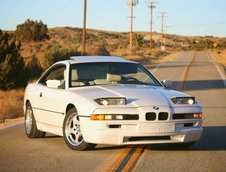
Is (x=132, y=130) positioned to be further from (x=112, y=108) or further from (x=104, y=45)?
(x=104, y=45)

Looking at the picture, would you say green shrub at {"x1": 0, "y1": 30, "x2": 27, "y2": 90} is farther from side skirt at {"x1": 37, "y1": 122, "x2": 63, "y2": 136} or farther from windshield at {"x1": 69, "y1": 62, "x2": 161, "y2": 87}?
windshield at {"x1": 69, "y1": 62, "x2": 161, "y2": 87}

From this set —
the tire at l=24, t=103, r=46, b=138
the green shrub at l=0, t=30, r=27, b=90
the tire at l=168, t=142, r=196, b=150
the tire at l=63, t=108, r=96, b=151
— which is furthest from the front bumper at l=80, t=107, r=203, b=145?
the green shrub at l=0, t=30, r=27, b=90

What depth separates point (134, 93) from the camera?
8688mm

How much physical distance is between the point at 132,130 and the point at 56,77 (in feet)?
11.3

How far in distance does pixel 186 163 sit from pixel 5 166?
2.48m

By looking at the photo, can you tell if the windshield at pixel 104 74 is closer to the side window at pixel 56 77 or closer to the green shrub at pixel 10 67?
the side window at pixel 56 77

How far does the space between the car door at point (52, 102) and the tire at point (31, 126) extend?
21 cm

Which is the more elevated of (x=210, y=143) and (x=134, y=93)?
(x=134, y=93)

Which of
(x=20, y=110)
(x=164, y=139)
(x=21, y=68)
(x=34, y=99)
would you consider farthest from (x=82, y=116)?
(x=21, y=68)

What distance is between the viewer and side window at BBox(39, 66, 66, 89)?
961cm

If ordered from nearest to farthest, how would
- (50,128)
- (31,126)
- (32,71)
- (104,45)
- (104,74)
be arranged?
(50,128) → (104,74) → (31,126) → (32,71) → (104,45)

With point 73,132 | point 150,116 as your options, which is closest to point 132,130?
point 150,116

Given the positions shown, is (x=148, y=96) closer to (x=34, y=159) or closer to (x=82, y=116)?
(x=82, y=116)

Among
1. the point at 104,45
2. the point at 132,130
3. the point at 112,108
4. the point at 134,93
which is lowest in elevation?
the point at 132,130
